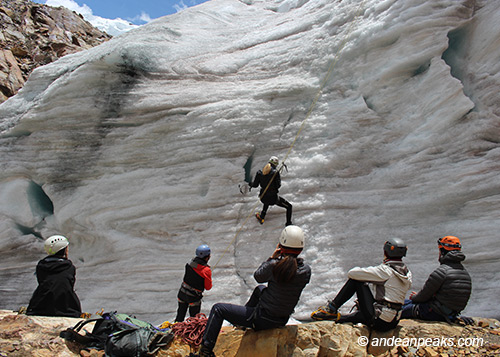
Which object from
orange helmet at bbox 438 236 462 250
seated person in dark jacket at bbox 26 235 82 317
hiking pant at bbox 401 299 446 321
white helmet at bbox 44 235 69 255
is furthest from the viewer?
white helmet at bbox 44 235 69 255

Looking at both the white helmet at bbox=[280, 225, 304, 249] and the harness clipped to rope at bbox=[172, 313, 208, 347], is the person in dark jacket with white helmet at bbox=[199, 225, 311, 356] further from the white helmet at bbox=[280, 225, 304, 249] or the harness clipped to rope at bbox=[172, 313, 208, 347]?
the harness clipped to rope at bbox=[172, 313, 208, 347]

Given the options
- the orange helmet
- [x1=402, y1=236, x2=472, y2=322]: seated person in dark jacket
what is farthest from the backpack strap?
the orange helmet

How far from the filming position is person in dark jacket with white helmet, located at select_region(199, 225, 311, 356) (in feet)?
12.8

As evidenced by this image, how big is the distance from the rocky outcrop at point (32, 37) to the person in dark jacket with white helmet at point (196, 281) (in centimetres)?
1551

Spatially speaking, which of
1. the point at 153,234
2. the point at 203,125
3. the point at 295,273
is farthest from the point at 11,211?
the point at 295,273

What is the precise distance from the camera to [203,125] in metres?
9.16

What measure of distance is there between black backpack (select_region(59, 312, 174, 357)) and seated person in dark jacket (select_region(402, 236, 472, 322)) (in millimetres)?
3703

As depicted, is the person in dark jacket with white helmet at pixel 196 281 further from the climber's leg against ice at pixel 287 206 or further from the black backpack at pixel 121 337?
the climber's leg against ice at pixel 287 206

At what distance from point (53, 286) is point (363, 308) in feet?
15.5

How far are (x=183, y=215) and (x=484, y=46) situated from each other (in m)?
8.26

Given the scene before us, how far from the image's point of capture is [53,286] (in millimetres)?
5324

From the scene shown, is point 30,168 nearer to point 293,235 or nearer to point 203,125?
point 203,125

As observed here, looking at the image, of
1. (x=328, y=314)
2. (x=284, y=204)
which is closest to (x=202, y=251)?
(x=328, y=314)

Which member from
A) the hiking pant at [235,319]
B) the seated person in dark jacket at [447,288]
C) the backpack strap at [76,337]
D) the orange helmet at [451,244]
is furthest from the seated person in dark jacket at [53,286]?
the orange helmet at [451,244]
